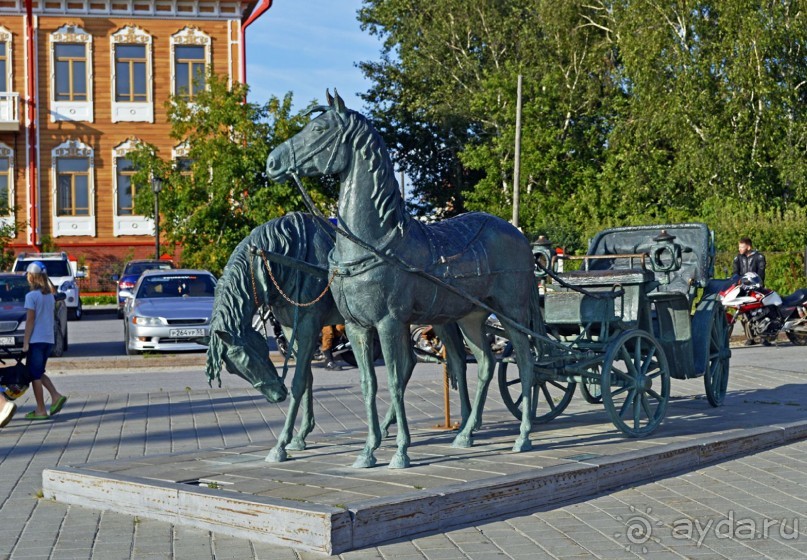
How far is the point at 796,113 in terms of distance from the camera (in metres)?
36.3

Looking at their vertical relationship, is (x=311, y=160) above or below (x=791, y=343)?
above

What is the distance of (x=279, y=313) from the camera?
9.27 m

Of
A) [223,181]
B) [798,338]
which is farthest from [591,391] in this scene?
[223,181]

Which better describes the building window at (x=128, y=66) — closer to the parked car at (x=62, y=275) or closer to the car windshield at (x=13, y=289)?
the parked car at (x=62, y=275)

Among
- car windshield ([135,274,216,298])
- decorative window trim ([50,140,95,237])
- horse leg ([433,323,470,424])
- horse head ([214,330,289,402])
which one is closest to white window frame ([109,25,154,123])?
decorative window trim ([50,140,95,237])

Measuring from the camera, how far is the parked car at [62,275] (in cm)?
3309

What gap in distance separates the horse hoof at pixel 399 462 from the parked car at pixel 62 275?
26241 mm

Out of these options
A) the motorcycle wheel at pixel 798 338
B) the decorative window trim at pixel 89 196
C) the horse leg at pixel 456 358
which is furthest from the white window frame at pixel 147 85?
the horse leg at pixel 456 358

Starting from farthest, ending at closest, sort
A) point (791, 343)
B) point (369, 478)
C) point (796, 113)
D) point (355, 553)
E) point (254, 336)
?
point (796, 113)
point (791, 343)
point (254, 336)
point (369, 478)
point (355, 553)

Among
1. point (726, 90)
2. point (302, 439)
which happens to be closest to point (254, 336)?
point (302, 439)

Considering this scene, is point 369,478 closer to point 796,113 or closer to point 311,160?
point 311,160

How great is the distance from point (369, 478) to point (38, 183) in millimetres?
39047

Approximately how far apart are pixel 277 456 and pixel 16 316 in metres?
11.0

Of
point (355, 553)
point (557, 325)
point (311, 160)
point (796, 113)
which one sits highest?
point (796, 113)
